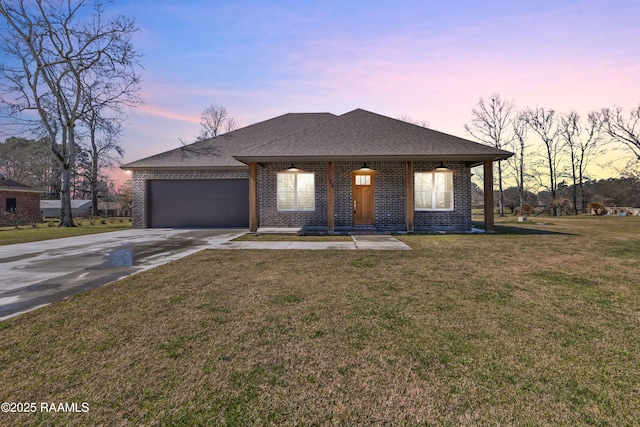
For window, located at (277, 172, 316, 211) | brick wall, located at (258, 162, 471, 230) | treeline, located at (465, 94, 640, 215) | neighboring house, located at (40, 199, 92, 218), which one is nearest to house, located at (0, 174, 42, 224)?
neighboring house, located at (40, 199, 92, 218)

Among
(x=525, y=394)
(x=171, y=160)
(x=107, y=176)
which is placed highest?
(x=107, y=176)

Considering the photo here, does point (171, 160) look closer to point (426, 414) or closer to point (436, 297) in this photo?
point (436, 297)

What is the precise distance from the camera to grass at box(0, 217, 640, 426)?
1854 millimetres

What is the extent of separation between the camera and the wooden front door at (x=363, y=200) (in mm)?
→ 12867

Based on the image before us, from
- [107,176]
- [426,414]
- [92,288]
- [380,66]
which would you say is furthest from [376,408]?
[107,176]

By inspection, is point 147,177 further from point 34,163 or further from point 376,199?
point 34,163

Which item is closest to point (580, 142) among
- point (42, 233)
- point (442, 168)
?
point (442, 168)

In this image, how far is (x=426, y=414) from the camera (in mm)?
1797

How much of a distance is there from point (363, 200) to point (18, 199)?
3140 cm

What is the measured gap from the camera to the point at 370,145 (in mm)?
11594

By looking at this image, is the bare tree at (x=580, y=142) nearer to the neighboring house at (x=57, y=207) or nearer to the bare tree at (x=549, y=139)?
the bare tree at (x=549, y=139)

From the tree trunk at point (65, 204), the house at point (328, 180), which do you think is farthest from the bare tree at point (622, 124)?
the tree trunk at point (65, 204)

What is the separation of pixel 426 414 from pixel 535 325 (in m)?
2.29

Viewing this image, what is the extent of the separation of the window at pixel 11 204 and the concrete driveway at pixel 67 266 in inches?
897
